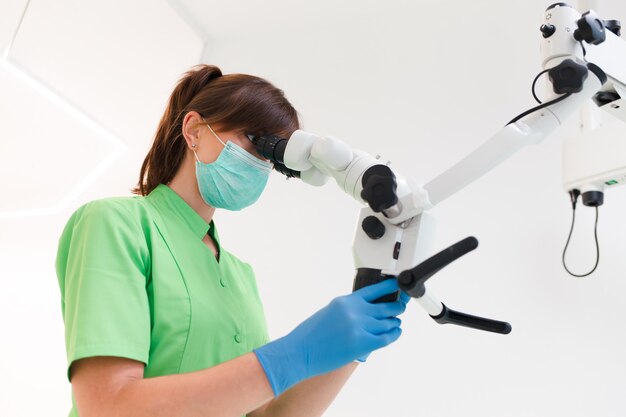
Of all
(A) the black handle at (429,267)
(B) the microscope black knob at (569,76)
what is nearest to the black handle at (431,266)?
(A) the black handle at (429,267)

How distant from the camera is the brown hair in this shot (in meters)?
1.17

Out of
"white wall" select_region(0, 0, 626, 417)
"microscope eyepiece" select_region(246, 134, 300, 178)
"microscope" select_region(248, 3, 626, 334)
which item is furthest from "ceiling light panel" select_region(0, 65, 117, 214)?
"microscope" select_region(248, 3, 626, 334)

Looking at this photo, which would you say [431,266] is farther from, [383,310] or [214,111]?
[214,111]

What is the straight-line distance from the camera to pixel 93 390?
0.77 metres

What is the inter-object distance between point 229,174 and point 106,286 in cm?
42

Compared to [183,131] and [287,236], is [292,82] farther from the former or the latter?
[183,131]

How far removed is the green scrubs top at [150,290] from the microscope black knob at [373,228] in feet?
1.20

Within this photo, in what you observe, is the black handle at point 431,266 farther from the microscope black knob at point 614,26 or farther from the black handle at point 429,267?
the microscope black knob at point 614,26

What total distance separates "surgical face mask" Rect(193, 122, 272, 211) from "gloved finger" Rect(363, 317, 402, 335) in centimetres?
51

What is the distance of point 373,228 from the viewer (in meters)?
0.86

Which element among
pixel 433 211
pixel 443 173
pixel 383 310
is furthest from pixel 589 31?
pixel 433 211

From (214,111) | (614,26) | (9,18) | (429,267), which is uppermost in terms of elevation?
(9,18)

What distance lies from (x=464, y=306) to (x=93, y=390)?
1342 millimetres

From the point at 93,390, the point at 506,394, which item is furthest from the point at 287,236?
the point at 93,390
